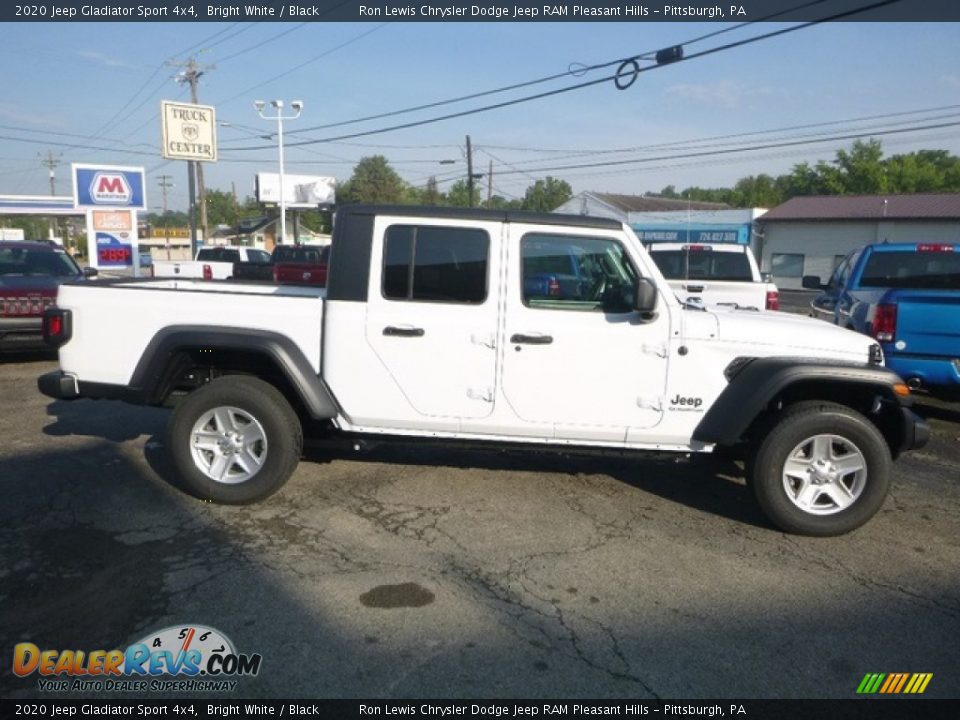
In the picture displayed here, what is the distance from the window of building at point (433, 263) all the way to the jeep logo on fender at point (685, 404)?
4.79 ft

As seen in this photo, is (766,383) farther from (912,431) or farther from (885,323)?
(885,323)

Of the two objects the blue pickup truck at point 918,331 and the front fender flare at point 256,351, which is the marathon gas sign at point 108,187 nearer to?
the front fender flare at point 256,351

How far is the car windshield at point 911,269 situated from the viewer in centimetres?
809

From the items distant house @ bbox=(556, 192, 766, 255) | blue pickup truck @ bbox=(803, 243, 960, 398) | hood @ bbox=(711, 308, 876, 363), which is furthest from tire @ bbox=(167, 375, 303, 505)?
distant house @ bbox=(556, 192, 766, 255)

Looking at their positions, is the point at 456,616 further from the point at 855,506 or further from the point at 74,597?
the point at 855,506

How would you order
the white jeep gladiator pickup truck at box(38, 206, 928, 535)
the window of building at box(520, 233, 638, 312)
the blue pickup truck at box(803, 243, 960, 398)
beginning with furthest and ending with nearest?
the blue pickup truck at box(803, 243, 960, 398), the window of building at box(520, 233, 638, 312), the white jeep gladiator pickup truck at box(38, 206, 928, 535)

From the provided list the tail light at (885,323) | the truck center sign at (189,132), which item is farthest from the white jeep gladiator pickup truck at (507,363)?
the truck center sign at (189,132)

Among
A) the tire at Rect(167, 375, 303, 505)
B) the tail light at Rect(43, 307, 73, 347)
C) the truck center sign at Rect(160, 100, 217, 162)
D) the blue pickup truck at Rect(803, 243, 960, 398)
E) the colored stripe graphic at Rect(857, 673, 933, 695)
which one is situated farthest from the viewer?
the truck center sign at Rect(160, 100, 217, 162)

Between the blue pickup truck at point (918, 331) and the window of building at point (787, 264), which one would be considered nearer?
the blue pickup truck at point (918, 331)

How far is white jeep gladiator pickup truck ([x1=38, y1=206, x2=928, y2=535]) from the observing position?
14.5ft

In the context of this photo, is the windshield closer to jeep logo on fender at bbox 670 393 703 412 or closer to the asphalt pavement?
the asphalt pavement

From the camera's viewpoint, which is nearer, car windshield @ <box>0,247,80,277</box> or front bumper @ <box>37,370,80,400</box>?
front bumper @ <box>37,370,80,400</box>
